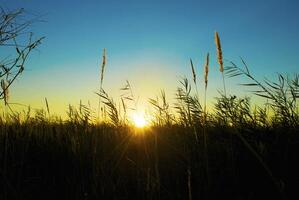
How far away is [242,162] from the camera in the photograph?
266cm

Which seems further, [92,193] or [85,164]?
[85,164]

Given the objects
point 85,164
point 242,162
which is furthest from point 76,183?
point 242,162

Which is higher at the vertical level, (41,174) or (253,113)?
(253,113)

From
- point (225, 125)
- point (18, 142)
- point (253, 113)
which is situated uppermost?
point (253, 113)

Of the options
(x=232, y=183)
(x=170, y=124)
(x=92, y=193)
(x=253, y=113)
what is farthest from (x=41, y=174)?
(x=253, y=113)

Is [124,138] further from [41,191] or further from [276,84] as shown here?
[276,84]

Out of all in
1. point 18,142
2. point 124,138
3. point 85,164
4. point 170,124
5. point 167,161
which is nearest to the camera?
point 85,164

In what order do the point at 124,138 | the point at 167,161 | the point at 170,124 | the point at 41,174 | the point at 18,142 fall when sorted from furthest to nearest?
the point at 170,124 → the point at 124,138 → the point at 18,142 → the point at 167,161 → the point at 41,174

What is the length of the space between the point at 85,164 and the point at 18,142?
1.11 meters

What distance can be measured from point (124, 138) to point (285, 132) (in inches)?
70.3

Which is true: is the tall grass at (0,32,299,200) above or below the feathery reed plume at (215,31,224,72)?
below

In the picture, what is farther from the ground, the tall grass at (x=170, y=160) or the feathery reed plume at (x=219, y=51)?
the feathery reed plume at (x=219, y=51)

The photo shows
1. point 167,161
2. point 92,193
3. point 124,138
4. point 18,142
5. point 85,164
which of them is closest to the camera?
point 92,193

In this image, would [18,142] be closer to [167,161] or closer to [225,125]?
[167,161]
